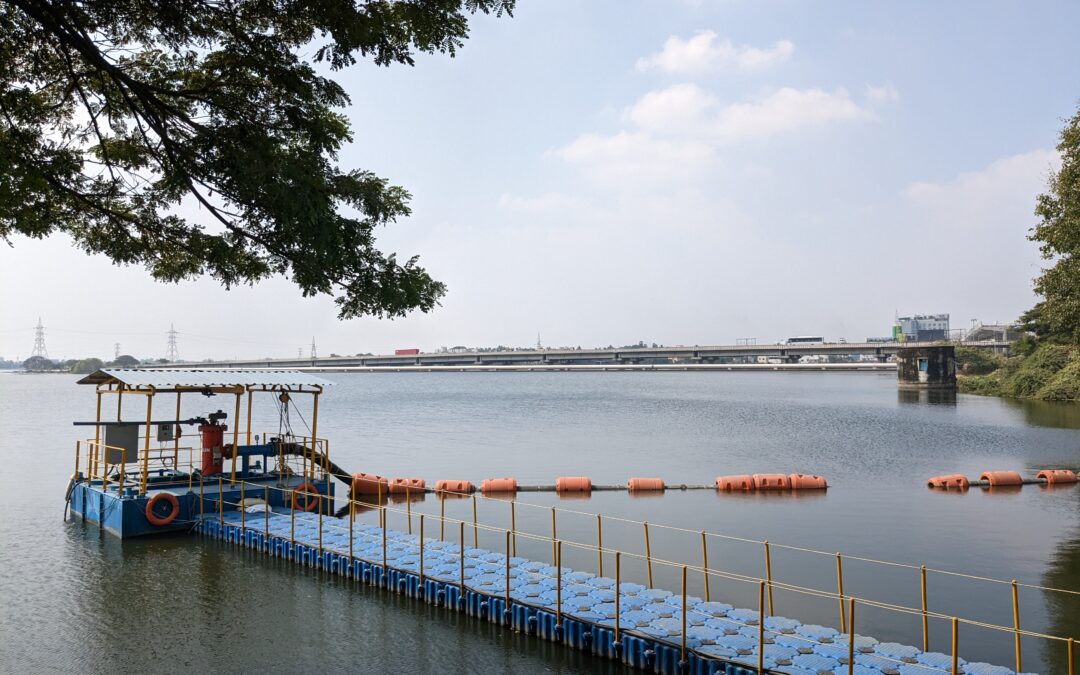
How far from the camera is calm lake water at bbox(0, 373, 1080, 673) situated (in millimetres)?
17531

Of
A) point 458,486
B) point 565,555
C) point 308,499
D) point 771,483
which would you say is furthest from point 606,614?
point 771,483

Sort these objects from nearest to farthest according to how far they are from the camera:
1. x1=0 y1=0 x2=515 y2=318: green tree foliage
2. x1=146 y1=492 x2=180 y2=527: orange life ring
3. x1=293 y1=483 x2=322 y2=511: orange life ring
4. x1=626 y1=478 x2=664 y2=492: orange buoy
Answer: x1=0 y1=0 x2=515 y2=318: green tree foliage
x1=146 y1=492 x2=180 y2=527: orange life ring
x1=293 y1=483 x2=322 y2=511: orange life ring
x1=626 y1=478 x2=664 y2=492: orange buoy

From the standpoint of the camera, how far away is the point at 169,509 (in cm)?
2711

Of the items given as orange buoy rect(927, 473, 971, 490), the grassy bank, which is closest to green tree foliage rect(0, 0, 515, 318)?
orange buoy rect(927, 473, 971, 490)

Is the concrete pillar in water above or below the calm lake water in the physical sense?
above

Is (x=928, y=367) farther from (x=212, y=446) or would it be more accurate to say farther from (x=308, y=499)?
(x=212, y=446)

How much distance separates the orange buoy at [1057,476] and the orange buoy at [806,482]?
42.1 ft

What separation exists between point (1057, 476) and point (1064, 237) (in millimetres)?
15122

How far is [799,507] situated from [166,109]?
110 feet

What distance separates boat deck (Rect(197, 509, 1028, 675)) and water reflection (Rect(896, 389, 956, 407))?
9677 centimetres

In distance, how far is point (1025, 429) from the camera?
67875mm

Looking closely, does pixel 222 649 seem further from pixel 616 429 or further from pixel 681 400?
pixel 681 400

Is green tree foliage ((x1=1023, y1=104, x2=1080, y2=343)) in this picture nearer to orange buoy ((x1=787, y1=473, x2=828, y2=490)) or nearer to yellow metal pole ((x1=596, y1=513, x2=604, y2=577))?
orange buoy ((x1=787, y1=473, x2=828, y2=490))

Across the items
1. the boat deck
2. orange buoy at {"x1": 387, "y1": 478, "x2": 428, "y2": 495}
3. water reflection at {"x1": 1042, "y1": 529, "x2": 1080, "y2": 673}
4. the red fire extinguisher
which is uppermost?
the red fire extinguisher
